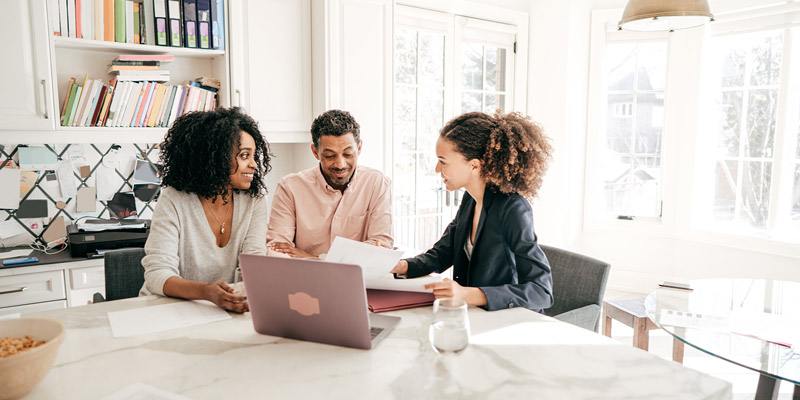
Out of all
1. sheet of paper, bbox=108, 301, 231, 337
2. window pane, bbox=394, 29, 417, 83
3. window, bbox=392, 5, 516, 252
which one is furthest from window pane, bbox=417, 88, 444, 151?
sheet of paper, bbox=108, 301, 231, 337

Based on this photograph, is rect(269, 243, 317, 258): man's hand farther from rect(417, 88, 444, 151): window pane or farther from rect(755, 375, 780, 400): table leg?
rect(755, 375, 780, 400): table leg

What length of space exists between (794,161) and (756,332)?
8.00 feet

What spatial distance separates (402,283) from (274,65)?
1950 mm

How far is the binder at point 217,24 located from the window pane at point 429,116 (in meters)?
1.32

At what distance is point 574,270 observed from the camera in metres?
1.99

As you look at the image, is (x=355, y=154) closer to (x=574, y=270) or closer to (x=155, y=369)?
(x=574, y=270)

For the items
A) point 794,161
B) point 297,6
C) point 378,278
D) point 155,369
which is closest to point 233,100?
point 297,6

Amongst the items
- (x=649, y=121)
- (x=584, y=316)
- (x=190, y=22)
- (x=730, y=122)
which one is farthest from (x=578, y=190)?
(x=190, y=22)

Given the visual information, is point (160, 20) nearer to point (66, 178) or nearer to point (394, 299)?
point (66, 178)

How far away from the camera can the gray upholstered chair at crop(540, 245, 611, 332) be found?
70.9 inches

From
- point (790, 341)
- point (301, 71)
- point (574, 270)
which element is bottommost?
point (790, 341)

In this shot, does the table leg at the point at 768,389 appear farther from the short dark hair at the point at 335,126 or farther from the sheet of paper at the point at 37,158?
the sheet of paper at the point at 37,158

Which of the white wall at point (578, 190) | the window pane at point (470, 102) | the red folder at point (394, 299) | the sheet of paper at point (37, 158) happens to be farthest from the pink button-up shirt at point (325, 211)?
the white wall at point (578, 190)

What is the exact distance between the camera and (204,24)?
279 centimetres
